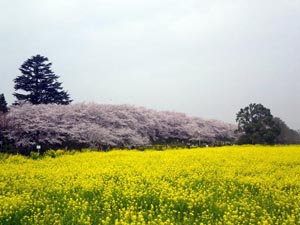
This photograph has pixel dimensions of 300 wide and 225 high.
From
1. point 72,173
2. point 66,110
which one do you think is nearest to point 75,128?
point 66,110

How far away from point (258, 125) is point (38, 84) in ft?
64.2

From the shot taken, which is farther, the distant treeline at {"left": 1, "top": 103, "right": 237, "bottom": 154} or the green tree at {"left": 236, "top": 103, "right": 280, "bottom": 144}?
the green tree at {"left": 236, "top": 103, "right": 280, "bottom": 144}

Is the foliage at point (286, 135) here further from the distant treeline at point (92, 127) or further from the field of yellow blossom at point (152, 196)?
the field of yellow blossom at point (152, 196)

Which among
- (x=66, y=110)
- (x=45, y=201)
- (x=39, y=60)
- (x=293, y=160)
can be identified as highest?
(x=39, y=60)

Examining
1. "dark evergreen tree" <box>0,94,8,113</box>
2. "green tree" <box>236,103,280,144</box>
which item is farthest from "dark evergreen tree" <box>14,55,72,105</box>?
"green tree" <box>236,103,280,144</box>

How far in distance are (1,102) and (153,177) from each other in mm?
25807

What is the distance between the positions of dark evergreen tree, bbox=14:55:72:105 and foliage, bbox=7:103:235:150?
5305mm

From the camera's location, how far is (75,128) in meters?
30.5

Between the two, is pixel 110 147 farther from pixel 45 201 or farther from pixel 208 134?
pixel 45 201

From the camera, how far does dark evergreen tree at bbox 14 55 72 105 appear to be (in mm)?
38344

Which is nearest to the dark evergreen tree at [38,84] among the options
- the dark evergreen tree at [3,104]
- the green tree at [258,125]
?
the dark evergreen tree at [3,104]

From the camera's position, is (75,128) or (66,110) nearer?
(75,128)

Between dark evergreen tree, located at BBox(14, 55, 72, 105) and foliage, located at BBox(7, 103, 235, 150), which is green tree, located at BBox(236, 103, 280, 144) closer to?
foliage, located at BBox(7, 103, 235, 150)

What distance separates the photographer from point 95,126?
3209 cm
